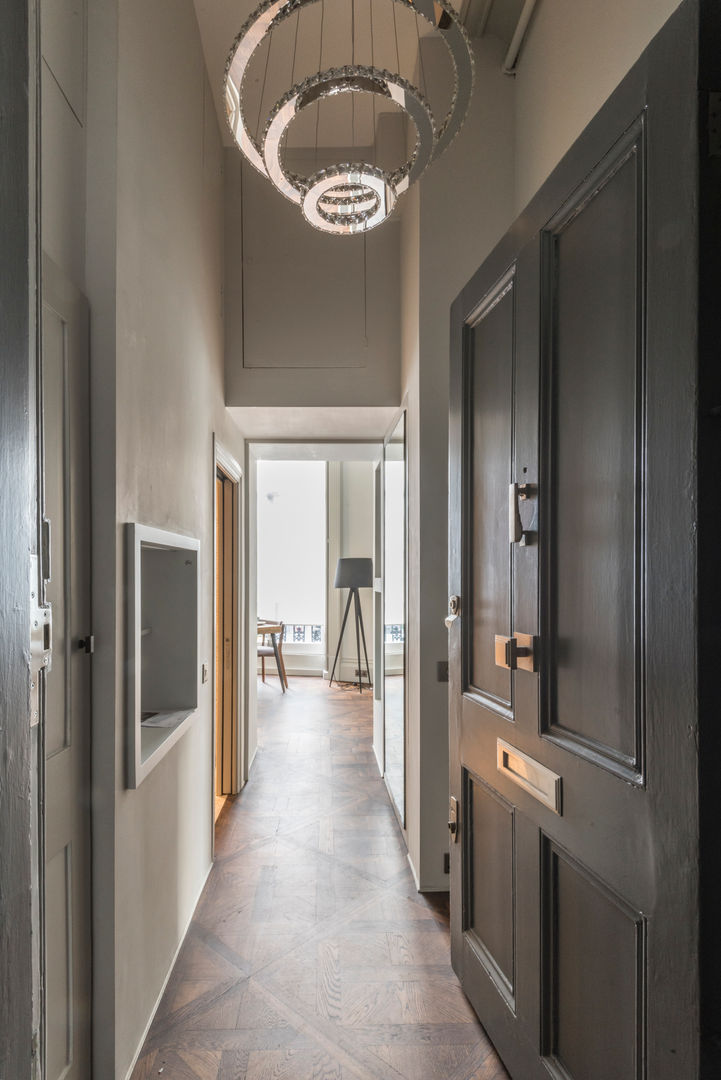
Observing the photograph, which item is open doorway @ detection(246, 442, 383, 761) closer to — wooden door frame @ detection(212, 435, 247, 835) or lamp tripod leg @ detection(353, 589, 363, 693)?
lamp tripod leg @ detection(353, 589, 363, 693)

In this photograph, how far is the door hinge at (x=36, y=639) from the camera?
73cm

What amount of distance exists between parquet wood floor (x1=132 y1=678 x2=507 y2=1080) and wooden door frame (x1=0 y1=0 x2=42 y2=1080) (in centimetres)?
168

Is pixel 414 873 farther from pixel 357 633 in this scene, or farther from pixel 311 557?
pixel 311 557

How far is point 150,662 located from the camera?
2.82 meters

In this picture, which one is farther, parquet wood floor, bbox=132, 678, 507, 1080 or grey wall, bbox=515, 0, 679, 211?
parquet wood floor, bbox=132, 678, 507, 1080

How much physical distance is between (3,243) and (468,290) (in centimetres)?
181

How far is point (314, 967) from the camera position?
2490 millimetres

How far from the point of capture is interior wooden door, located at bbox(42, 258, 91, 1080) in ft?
5.16

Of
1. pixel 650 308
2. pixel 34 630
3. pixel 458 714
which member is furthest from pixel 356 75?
pixel 458 714

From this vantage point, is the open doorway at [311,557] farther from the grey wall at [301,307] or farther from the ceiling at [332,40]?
the ceiling at [332,40]

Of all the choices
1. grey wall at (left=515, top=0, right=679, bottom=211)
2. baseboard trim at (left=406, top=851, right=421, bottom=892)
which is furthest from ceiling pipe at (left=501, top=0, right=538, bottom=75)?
baseboard trim at (left=406, top=851, right=421, bottom=892)
